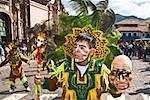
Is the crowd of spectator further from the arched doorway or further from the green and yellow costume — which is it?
the green and yellow costume

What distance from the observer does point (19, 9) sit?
3581 centimetres

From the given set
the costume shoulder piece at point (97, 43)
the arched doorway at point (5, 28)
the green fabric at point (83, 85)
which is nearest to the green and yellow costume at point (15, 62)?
the costume shoulder piece at point (97, 43)

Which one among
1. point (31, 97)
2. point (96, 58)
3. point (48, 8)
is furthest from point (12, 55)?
point (48, 8)

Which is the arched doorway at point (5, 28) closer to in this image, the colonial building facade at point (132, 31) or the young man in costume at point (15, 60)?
the young man in costume at point (15, 60)

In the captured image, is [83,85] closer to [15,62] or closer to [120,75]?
[120,75]

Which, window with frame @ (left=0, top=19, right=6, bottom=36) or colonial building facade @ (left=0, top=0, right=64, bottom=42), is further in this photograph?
colonial building facade @ (left=0, top=0, right=64, bottom=42)

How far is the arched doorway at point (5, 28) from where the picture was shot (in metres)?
32.5

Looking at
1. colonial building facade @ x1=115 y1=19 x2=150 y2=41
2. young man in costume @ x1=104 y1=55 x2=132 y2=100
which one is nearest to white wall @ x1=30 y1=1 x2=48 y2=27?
young man in costume @ x1=104 y1=55 x2=132 y2=100

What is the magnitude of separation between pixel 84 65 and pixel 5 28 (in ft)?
94.6

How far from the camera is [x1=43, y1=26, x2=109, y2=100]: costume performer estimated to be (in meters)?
5.29

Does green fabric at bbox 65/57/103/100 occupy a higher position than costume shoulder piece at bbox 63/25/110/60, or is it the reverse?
costume shoulder piece at bbox 63/25/110/60

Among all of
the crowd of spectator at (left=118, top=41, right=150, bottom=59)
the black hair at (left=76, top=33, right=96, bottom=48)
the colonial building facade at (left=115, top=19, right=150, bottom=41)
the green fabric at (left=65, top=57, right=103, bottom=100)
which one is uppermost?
the colonial building facade at (left=115, top=19, right=150, bottom=41)

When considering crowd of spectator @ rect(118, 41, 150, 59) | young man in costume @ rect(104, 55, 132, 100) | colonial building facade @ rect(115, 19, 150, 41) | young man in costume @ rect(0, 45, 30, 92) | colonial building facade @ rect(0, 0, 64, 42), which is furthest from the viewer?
colonial building facade @ rect(115, 19, 150, 41)

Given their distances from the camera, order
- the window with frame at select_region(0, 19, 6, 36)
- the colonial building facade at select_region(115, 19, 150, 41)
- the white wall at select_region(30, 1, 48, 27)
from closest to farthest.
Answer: the window with frame at select_region(0, 19, 6, 36), the white wall at select_region(30, 1, 48, 27), the colonial building facade at select_region(115, 19, 150, 41)
